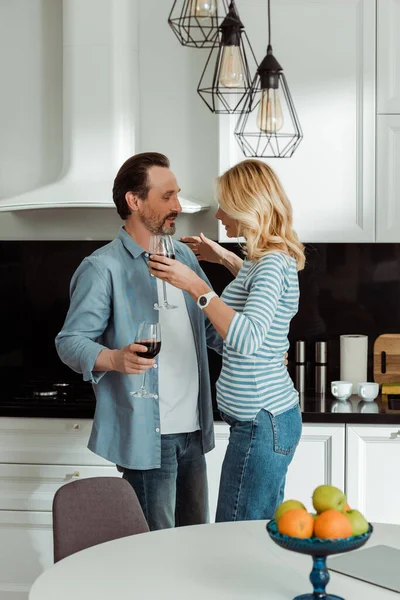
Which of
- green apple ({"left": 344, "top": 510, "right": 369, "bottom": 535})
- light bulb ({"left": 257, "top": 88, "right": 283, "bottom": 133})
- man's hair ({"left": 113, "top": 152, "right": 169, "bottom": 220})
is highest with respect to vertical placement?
light bulb ({"left": 257, "top": 88, "right": 283, "bottom": 133})

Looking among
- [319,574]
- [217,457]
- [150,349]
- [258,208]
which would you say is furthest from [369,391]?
[319,574]

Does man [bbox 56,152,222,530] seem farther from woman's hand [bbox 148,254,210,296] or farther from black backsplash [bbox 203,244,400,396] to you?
black backsplash [bbox 203,244,400,396]

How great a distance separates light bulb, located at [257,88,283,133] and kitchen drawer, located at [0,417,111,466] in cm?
142

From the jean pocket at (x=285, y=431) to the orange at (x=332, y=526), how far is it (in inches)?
36.5

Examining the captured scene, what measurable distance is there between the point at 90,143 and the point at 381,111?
1144mm

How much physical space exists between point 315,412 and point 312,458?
17cm

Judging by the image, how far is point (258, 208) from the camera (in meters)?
2.50

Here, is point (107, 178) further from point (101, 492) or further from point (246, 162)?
point (101, 492)

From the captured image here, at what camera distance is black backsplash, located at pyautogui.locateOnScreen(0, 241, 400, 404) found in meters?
3.93

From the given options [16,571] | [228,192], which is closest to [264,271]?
[228,192]

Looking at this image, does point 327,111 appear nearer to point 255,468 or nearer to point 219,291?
point 219,291

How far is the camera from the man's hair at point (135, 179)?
2.80 m

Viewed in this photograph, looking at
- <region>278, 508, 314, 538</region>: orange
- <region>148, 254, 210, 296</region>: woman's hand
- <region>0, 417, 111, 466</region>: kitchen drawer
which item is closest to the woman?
<region>148, 254, 210, 296</region>: woman's hand

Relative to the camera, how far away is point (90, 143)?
3625 mm
